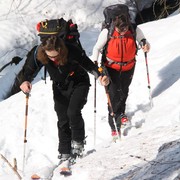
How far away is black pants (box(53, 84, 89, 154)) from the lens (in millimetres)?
5359

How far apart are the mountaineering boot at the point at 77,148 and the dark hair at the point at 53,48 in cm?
124

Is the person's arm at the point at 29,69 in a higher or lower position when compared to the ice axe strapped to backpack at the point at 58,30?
lower

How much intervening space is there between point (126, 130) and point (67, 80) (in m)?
2.03

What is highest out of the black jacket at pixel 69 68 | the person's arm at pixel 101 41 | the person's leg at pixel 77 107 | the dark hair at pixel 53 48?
the dark hair at pixel 53 48

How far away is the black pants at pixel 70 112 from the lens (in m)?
5.36

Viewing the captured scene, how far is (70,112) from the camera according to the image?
17.8 feet

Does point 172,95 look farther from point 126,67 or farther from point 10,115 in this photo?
Result: point 10,115

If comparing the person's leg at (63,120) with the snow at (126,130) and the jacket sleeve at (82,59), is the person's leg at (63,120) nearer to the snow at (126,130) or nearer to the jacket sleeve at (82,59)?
the snow at (126,130)

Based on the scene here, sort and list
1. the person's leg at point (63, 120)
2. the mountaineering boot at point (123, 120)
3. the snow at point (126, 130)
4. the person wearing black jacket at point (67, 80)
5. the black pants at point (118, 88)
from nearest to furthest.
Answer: the snow at point (126, 130), the person wearing black jacket at point (67, 80), the person's leg at point (63, 120), the black pants at point (118, 88), the mountaineering boot at point (123, 120)

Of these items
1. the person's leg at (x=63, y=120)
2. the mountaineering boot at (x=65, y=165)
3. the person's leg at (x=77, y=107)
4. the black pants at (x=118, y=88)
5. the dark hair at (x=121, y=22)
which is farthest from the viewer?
the black pants at (x=118, y=88)

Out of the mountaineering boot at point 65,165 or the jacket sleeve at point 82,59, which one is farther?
the mountaineering boot at point 65,165

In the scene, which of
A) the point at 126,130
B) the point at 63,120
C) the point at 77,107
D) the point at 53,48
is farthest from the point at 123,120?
the point at 53,48

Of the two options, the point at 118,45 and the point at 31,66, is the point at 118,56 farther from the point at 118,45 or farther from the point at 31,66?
the point at 31,66

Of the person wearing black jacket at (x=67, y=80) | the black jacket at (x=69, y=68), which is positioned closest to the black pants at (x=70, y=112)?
the person wearing black jacket at (x=67, y=80)
